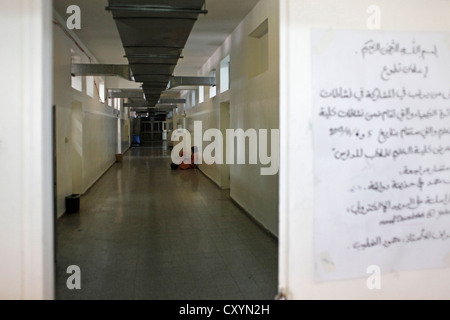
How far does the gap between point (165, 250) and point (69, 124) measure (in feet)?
10.9

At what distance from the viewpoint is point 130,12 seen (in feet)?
→ 10.5

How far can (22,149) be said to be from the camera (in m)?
1.71

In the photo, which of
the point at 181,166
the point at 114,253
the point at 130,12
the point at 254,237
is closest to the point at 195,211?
the point at 254,237

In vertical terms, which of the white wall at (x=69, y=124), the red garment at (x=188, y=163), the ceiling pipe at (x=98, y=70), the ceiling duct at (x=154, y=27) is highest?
the ceiling pipe at (x=98, y=70)

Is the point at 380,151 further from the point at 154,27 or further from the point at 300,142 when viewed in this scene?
the point at 154,27

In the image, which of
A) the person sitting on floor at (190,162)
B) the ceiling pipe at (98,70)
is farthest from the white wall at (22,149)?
the person sitting on floor at (190,162)

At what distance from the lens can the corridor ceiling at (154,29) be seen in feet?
10.5

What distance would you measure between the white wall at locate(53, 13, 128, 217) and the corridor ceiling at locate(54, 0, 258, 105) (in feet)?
1.57

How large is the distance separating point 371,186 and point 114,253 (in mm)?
2913

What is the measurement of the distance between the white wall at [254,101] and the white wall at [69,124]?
2800mm

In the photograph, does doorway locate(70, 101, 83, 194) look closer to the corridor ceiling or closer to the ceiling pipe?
the ceiling pipe

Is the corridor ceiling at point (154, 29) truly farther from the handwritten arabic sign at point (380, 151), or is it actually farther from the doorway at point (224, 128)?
the handwritten arabic sign at point (380, 151)

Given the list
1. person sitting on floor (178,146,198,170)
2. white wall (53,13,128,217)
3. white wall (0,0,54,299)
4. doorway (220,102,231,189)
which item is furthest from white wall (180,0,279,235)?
person sitting on floor (178,146,198,170)
